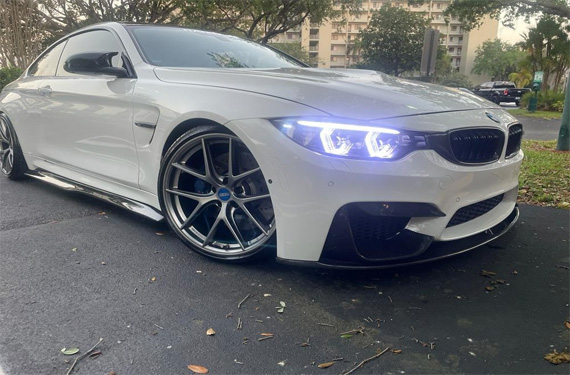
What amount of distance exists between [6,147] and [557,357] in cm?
528

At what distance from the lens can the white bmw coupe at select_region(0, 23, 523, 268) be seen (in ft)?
7.16

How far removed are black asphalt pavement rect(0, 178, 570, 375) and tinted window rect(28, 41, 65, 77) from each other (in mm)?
1854

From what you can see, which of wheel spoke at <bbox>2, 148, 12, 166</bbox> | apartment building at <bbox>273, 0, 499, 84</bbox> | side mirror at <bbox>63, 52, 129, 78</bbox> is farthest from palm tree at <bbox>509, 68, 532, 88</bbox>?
apartment building at <bbox>273, 0, 499, 84</bbox>

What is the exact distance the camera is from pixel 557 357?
1848mm

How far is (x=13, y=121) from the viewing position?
459cm

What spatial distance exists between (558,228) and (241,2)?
19372 millimetres

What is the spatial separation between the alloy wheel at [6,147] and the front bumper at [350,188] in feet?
11.2

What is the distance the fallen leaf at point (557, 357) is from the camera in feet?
5.98

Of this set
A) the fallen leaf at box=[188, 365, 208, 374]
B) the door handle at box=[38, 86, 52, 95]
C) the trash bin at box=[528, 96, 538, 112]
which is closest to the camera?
the fallen leaf at box=[188, 365, 208, 374]

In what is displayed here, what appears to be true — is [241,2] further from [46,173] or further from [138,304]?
[138,304]

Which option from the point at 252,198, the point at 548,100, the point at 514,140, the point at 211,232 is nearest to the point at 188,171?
the point at 211,232

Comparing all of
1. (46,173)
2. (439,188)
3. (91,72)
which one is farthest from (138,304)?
(46,173)

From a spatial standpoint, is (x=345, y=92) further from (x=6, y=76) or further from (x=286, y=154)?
(x=6, y=76)

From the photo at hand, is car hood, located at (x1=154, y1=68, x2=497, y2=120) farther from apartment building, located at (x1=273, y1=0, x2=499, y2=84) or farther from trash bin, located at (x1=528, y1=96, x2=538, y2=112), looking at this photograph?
apartment building, located at (x1=273, y1=0, x2=499, y2=84)
